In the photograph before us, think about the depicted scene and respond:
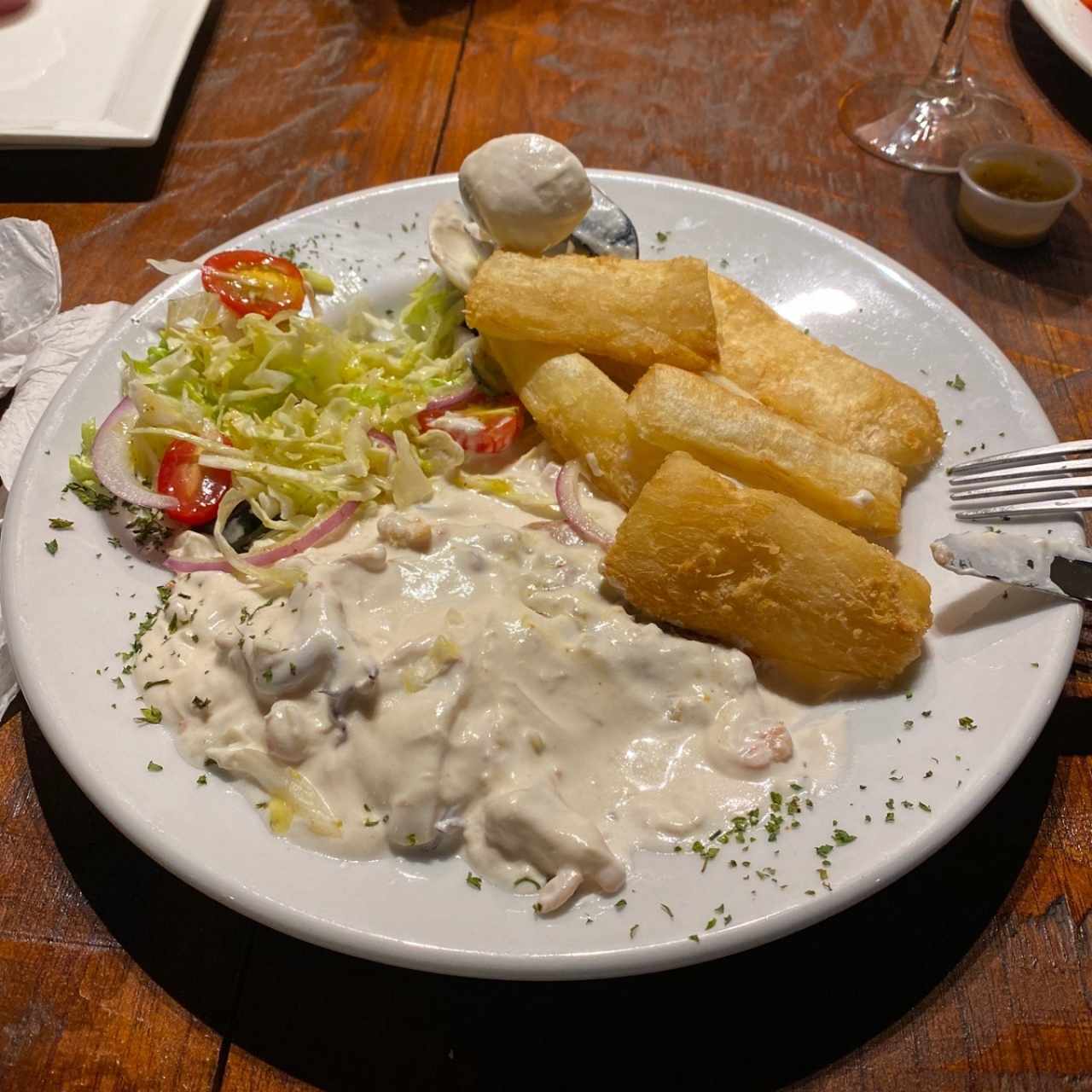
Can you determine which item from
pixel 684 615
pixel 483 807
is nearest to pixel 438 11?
pixel 684 615

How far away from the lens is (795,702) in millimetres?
2078

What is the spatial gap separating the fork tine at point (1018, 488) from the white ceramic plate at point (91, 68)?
10.2ft

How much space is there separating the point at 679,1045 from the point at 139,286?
9.70 ft

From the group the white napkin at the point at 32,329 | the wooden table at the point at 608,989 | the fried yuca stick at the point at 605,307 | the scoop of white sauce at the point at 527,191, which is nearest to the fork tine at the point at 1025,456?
the wooden table at the point at 608,989

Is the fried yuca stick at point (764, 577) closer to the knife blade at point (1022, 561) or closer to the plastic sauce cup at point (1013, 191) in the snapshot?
the knife blade at point (1022, 561)

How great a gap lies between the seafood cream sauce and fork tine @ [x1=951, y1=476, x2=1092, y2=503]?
700 millimetres

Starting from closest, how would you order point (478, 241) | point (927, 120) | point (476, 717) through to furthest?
point (476, 717), point (478, 241), point (927, 120)

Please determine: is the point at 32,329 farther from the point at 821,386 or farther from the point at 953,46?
the point at 953,46

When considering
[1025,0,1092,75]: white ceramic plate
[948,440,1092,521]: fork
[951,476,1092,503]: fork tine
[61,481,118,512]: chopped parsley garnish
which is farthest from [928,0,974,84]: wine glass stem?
[61,481,118,512]: chopped parsley garnish

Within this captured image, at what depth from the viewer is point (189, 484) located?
247 cm

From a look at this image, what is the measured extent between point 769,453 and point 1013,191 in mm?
1976

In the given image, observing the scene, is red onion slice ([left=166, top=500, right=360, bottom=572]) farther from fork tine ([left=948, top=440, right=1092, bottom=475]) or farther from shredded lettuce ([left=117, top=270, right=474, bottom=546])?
fork tine ([left=948, top=440, right=1092, bottom=475])

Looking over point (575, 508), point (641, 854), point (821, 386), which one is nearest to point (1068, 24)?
point (821, 386)

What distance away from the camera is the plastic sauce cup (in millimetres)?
3395
